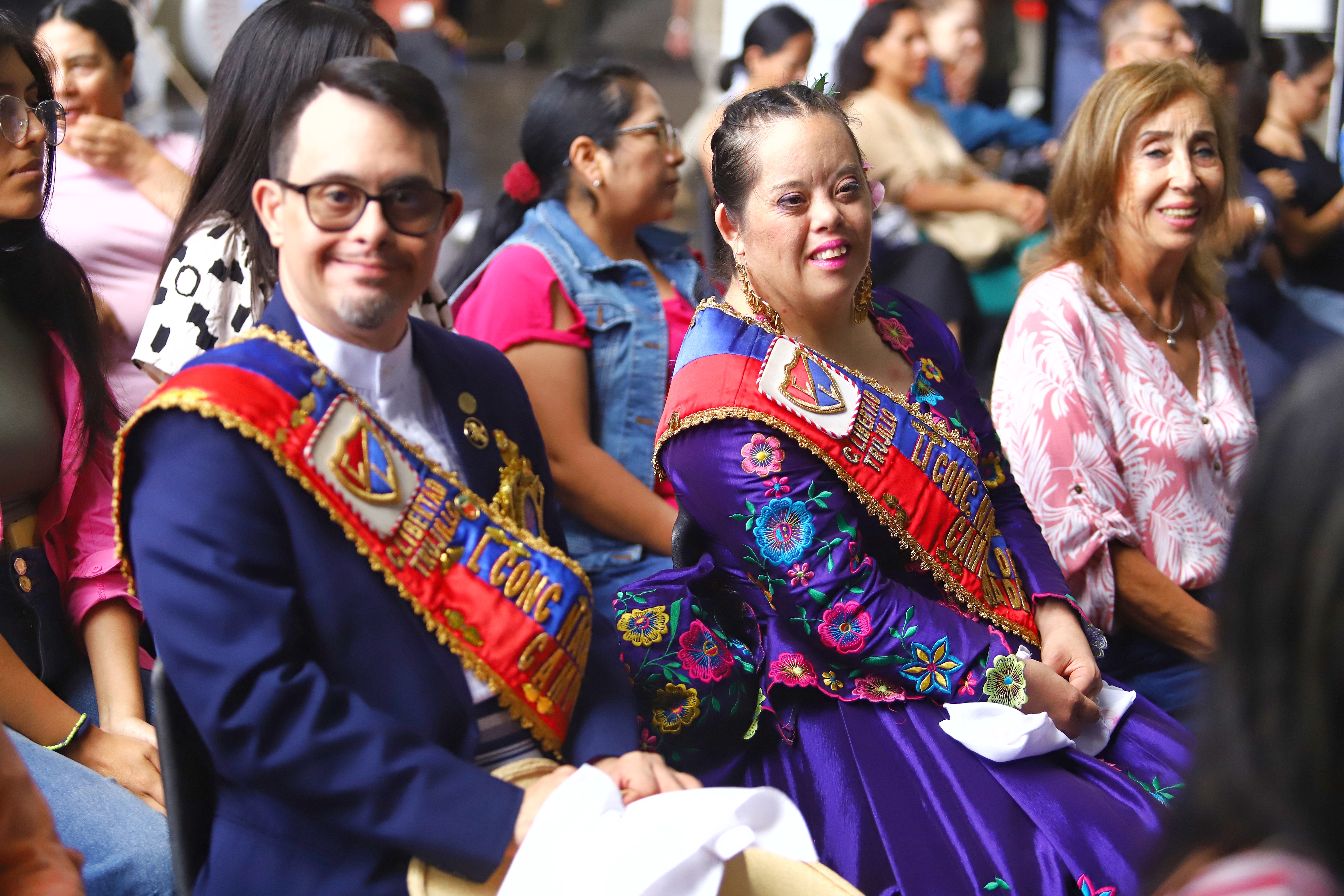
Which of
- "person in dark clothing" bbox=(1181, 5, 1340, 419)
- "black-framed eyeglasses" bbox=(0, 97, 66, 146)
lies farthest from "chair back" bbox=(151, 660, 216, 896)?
"person in dark clothing" bbox=(1181, 5, 1340, 419)

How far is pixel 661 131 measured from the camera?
3.18 m

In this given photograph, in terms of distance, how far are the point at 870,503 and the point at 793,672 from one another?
31cm

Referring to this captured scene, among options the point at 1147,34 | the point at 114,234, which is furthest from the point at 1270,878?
the point at 1147,34

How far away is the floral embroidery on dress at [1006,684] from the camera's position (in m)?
1.87

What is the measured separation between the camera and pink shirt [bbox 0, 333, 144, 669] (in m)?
2.05

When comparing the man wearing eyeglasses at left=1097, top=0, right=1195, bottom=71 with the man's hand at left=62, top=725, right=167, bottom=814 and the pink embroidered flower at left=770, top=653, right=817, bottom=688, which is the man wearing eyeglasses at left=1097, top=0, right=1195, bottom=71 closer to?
the pink embroidered flower at left=770, top=653, right=817, bottom=688

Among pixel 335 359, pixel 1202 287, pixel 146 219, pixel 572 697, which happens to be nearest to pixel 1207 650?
pixel 1202 287

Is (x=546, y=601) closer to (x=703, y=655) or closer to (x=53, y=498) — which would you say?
(x=703, y=655)

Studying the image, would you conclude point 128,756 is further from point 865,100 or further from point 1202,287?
point 865,100

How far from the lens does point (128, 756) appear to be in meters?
1.84

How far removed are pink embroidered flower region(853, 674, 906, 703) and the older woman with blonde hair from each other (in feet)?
2.03

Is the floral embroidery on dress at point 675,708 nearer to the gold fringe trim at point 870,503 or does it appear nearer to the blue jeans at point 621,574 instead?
the gold fringe trim at point 870,503

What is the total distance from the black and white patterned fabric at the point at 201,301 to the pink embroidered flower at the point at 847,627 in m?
0.95

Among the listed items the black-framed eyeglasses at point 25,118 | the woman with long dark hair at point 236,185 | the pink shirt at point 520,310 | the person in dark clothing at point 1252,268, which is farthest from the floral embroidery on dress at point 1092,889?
the person in dark clothing at point 1252,268
